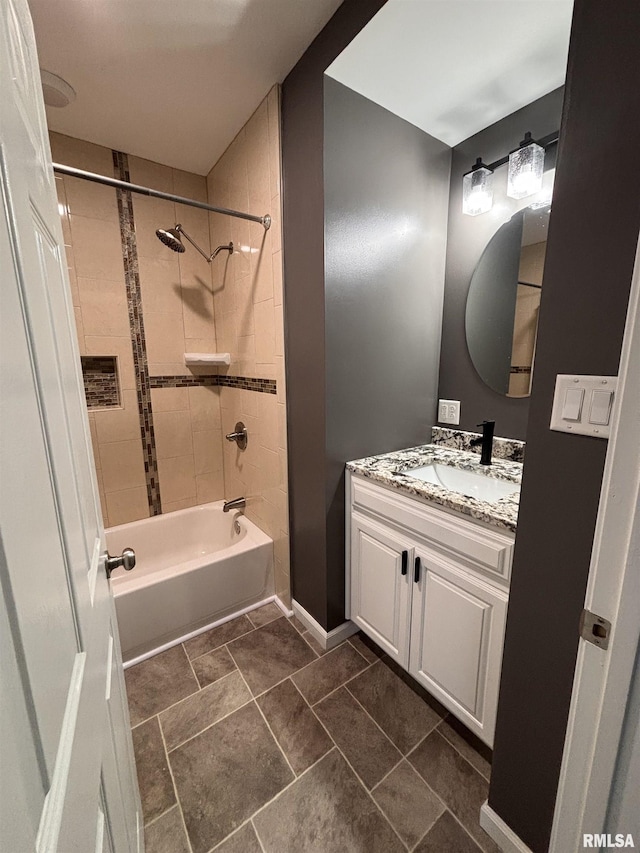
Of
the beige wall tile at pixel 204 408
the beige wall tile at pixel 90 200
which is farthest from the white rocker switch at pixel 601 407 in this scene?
the beige wall tile at pixel 90 200

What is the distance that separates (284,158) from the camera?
4.87 feet

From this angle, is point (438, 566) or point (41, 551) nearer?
point (41, 551)

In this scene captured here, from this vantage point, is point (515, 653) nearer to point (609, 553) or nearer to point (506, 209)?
point (609, 553)

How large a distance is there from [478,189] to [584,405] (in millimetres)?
1303

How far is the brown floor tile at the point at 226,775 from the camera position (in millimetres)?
1033

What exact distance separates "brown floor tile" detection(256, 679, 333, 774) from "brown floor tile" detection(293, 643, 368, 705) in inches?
1.7

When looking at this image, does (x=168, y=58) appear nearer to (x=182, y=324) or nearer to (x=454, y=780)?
(x=182, y=324)

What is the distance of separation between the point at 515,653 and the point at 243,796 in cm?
99

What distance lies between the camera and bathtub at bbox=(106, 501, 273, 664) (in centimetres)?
161

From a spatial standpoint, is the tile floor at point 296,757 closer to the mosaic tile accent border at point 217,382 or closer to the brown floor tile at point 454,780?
the brown floor tile at point 454,780

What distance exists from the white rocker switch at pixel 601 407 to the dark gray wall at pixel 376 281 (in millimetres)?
916

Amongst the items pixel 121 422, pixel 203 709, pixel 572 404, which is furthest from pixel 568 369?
pixel 121 422

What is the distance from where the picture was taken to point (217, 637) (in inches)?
68.6

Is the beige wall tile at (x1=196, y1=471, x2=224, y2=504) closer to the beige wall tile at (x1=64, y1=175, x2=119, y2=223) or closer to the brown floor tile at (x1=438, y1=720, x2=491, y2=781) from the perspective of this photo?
the beige wall tile at (x1=64, y1=175, x2=119, y2=223)
